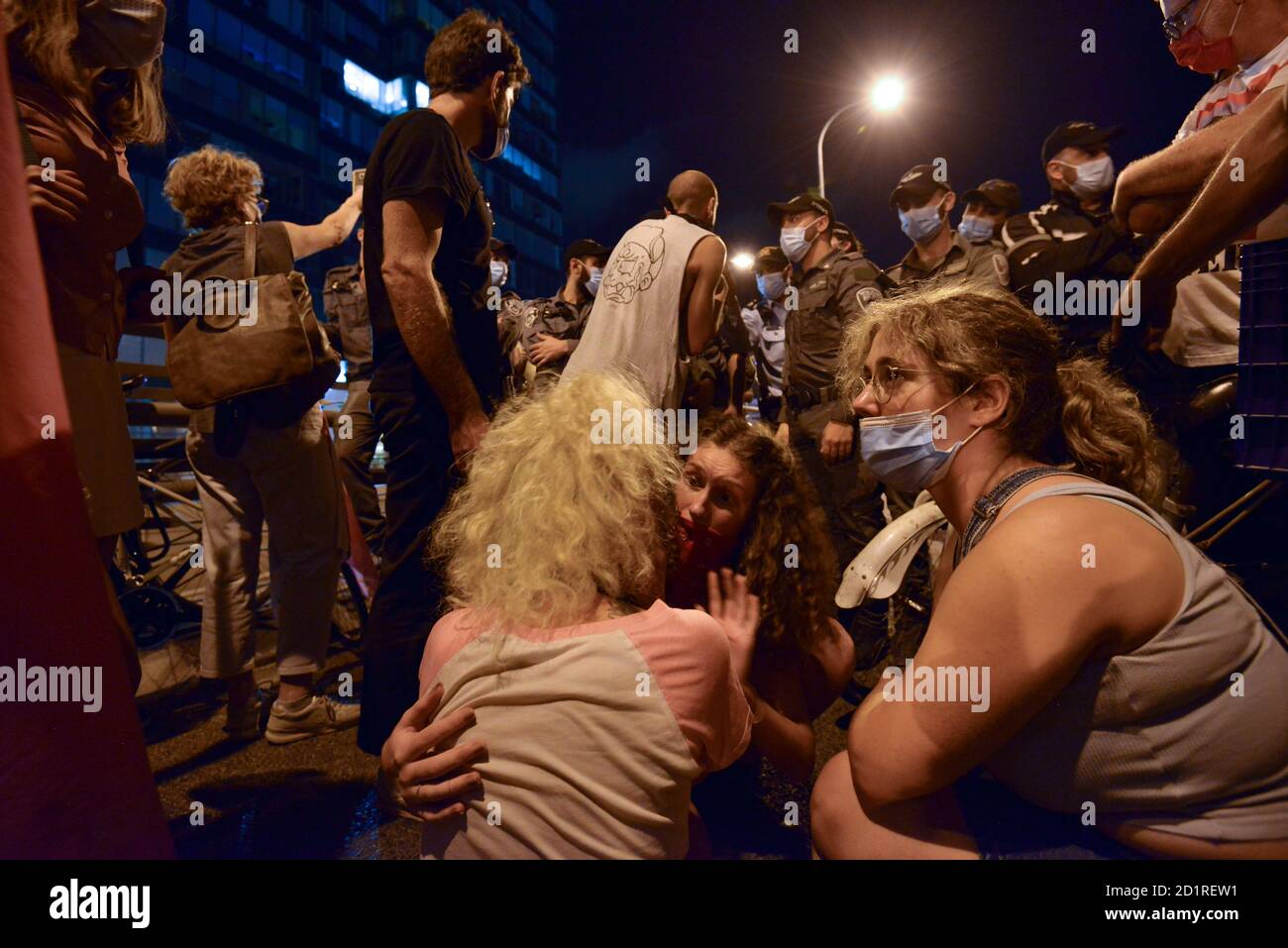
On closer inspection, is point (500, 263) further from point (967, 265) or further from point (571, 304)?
point (967, 265)

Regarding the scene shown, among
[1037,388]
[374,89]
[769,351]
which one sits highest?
[374,89]

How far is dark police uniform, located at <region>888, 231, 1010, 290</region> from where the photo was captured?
11.9 ft

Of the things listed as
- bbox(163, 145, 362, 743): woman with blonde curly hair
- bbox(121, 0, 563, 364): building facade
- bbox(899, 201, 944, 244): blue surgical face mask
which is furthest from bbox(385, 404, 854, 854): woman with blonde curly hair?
bbox(121, 0, 563, 364): building facade

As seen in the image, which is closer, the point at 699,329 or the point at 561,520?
the point at 561,520

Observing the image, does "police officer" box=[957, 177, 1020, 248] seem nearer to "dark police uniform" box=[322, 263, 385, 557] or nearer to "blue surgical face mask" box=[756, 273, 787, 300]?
"blue surgical face mask" box=[756, 273, 787, 300]

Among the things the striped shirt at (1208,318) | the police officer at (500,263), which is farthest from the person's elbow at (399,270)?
the police officer at (500,263)

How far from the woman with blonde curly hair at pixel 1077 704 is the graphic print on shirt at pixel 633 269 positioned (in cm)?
149

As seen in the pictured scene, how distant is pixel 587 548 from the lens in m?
1.29

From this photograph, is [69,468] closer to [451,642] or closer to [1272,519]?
[451,642]

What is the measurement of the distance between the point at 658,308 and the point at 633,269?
197 mm

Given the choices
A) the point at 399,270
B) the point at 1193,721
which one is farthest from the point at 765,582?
the point at 399,270

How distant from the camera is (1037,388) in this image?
5.02ft

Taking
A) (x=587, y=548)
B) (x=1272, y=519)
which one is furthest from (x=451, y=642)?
(x=1272, y=519)

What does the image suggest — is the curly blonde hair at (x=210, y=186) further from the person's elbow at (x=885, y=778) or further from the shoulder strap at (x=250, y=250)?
the person's elbow at (x=885, y=778)
